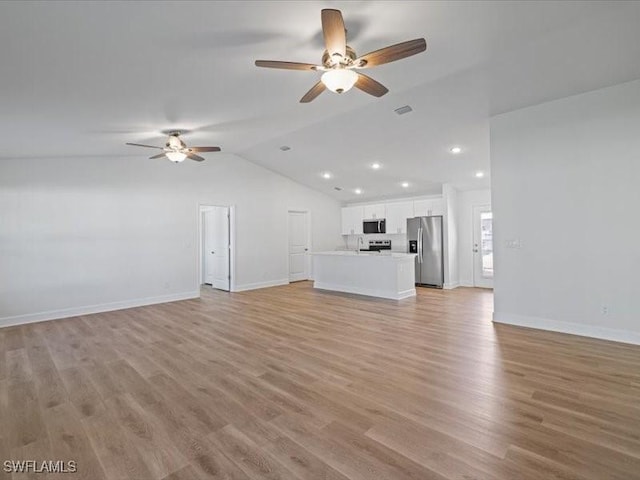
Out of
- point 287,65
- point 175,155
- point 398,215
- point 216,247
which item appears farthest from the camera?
point 398,215

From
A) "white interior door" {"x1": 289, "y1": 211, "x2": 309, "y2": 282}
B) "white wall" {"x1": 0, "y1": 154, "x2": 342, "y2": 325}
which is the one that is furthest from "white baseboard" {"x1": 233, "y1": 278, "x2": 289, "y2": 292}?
"white interior door" {"x1": 289, "y1": 211, "x2": 309, "y2": 282}

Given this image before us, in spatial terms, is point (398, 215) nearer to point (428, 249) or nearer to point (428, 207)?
point (428, 207)

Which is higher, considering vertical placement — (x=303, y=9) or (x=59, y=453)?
(x=303, y=9)

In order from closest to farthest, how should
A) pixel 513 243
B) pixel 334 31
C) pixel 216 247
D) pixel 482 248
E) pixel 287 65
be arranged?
1. pixel 334 31
2. pixel 287 65
3. pixel 513 243
4. pixel 482 248
5. pixel 216 247

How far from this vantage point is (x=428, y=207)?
26.9 feet

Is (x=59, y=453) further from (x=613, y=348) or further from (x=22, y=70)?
(x=613, y=348)

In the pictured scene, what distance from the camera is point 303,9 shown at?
7.06 feet

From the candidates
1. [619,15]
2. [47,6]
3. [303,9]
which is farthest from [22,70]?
[619,15]

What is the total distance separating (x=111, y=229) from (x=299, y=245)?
4752 millimetres

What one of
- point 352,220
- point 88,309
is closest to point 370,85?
point 88,309

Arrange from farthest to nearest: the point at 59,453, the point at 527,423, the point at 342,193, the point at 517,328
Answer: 1. the point at 342,193
2. the point at 517,328
3. the point at 527,423
4. the point at 59,453

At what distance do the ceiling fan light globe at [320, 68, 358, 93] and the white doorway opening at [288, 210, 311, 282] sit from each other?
661 centimetres

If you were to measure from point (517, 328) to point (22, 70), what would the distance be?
18.8ft

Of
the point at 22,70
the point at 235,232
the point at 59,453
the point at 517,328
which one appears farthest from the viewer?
the point at 235,232
